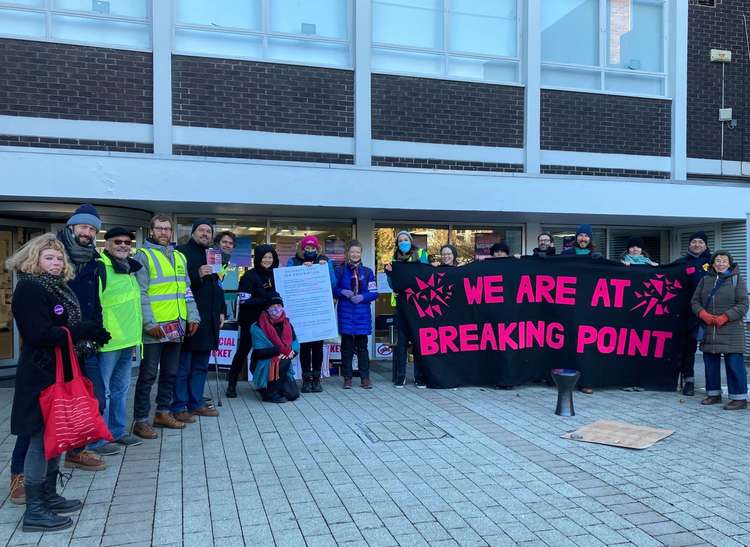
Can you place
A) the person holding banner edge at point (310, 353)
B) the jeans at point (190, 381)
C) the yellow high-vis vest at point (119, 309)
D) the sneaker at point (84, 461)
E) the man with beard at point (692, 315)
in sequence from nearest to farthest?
1. the sneaker at point (84, 461)
2. the yellow high-vis vest at point (119, 309)
3. the jeans at point (190, 381)
4. the man with beard at point (692, 315)
5. the person holding banner edge at point (310, 353)

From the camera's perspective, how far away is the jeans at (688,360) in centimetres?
756

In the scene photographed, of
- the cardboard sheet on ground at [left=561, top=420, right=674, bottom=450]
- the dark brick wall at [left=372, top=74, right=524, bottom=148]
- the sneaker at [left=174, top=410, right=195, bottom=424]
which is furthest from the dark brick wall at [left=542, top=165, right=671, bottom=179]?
the sneaker at [left=174, top=410, right=195, bottom=424]

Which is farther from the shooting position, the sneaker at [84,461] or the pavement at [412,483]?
the sneaker at [84,461]

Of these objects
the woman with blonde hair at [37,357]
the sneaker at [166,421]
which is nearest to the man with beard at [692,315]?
the sneaker at [166,421]

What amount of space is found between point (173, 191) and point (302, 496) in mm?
5206

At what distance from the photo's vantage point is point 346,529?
3.69 metres

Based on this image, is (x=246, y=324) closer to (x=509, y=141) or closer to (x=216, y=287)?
(x=216, y=287)

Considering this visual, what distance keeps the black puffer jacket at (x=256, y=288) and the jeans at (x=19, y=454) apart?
3287 mm

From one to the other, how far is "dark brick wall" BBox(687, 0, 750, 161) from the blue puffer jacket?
735 cm

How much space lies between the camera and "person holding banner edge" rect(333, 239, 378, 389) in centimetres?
771

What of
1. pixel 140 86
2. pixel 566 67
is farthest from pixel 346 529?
pixel 566 67

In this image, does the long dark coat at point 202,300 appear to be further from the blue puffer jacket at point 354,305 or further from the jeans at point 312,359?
the blue puffer jacket at point 354,305

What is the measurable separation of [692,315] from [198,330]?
19.8ft

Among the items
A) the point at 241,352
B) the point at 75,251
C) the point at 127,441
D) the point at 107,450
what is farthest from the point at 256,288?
the point at 75,251
